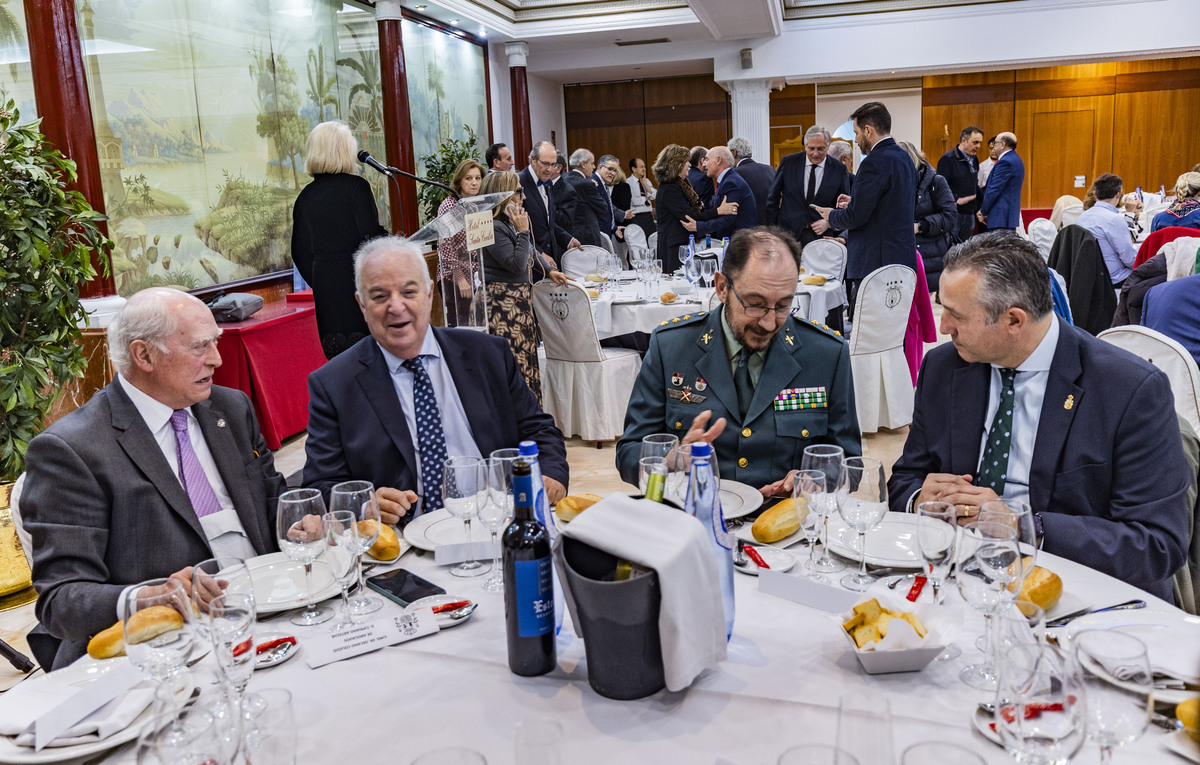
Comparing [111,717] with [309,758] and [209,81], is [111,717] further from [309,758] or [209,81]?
[209,81]

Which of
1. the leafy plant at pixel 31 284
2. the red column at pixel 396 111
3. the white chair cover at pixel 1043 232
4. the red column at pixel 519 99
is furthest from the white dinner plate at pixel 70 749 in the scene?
the red column at pixel 519 99

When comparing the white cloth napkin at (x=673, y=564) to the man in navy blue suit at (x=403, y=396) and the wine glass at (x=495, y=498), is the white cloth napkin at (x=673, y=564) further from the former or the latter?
the man in navy blue suit at (x=403, y=396)

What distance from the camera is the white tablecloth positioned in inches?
46.1

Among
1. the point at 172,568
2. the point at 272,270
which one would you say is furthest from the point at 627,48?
the point at 172,568

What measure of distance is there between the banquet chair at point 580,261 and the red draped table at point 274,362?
2102mm

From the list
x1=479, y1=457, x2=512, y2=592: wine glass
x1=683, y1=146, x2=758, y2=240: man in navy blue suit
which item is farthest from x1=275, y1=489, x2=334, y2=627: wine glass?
x1=683, y1=146, x2=758, y2=240: man in navy blue suit

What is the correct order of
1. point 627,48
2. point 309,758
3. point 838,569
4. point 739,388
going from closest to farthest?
point 309,758
point 838,569
point 739,388
point 627,48

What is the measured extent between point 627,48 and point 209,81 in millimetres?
7869

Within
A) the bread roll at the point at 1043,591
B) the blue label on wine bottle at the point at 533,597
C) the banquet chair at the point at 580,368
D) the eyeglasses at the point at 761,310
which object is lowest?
the banquet chair at the point at 580,368

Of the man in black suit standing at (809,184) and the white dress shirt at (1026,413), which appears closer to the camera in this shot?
the white dress shirt at (1026,413)

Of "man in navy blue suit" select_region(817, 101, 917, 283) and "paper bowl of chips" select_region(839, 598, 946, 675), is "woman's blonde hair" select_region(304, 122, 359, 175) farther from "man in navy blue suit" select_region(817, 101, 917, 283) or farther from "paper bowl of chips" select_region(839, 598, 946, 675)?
"paper bowl of chips" select_region(839, 598, 946, 675)

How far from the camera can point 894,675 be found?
1.32 metres

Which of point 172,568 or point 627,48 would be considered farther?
point 627,48

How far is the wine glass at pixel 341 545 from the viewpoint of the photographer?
4.94 ft
